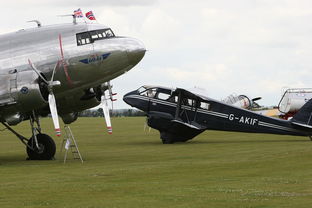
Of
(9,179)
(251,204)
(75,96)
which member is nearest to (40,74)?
(75,96)

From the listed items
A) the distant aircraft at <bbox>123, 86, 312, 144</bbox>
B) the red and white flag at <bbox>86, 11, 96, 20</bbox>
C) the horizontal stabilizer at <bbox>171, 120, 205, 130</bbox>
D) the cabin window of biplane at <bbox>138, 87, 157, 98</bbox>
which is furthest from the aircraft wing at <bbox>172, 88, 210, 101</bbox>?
the red and white flag at <bbox>86, 11, 96, 20</bbox>

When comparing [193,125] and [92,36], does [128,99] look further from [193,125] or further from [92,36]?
[92,36]

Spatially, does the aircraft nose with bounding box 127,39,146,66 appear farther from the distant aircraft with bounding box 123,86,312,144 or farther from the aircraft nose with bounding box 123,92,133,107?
the aircraft nose with bounding box 123,92,133,107

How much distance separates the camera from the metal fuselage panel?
3116 centimetres

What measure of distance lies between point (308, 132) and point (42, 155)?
1746cm

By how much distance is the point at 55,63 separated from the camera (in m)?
31.2

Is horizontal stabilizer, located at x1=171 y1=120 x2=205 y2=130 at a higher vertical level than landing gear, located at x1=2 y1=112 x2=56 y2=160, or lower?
lower

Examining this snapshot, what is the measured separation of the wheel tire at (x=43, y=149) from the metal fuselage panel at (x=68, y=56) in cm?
312

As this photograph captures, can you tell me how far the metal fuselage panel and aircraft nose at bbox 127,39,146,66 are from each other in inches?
5.7

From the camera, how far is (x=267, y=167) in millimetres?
27156

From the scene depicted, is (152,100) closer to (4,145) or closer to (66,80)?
(4,145)

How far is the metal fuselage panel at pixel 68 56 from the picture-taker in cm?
3116

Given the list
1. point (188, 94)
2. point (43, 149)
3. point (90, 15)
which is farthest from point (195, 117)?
point (43, 149)

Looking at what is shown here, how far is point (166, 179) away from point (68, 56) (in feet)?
32.1
